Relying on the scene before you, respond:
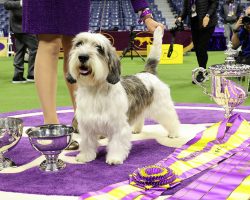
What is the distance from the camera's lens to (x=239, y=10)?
12.0m

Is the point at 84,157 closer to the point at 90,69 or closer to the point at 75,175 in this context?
the point at 75,175

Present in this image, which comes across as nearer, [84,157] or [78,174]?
[78,174]

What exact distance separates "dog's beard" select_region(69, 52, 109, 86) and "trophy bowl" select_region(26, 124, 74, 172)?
35cm

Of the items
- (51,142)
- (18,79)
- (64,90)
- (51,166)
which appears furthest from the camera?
(18,79)

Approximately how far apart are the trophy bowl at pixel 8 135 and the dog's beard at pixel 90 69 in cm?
50

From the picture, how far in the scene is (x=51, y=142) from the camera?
2.42m

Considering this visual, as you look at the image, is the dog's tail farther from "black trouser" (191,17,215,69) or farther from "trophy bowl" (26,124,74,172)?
"black trouser" (191,17,215,69)

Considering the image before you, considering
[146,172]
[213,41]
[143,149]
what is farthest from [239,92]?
[213,41]

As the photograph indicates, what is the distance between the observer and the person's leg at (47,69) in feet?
9.44

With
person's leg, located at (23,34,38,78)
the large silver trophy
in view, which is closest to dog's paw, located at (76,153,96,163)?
the large silver trophy

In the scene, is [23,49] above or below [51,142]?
above

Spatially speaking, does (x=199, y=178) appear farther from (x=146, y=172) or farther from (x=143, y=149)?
(x=143, y=149)

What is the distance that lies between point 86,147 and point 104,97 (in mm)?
380

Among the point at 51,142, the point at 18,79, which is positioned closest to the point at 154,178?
the point at 51,142
